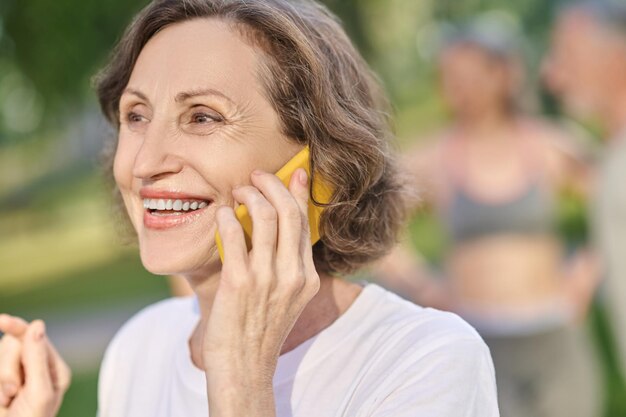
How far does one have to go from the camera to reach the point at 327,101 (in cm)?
215

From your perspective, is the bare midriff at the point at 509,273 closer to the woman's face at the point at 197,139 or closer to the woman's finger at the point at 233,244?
the woman's face at the point at 197,139

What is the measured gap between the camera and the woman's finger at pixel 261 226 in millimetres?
1808

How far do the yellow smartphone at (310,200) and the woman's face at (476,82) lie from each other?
3.23 m

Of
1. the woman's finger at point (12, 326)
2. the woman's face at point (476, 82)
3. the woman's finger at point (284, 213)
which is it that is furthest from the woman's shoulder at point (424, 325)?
the woman's face at point (476, 82)

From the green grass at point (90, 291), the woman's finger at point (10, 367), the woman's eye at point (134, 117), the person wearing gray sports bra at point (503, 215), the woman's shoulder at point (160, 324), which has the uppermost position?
the woman's eye at point (134, 117)

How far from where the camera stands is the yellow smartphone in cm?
189

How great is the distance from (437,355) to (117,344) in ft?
3.48

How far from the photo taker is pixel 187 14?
84.5 inches

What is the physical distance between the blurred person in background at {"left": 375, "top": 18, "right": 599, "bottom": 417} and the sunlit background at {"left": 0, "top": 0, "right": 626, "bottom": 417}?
2.76 feet

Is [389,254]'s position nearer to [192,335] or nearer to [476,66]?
[192,335]

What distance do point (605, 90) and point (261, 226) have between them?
3.55 m

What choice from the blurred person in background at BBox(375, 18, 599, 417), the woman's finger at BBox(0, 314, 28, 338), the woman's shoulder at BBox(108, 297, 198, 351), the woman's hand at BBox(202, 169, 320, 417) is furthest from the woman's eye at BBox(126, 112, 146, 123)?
the blurred person in background at BBox(375, 18, 599, 417)

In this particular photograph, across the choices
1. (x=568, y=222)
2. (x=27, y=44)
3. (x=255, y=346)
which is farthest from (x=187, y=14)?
(x=568, y=222)

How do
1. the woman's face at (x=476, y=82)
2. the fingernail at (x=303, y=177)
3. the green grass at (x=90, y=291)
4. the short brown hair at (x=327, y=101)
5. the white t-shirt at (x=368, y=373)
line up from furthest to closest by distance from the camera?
1. the green grass at (x=90, y=291)
2. the woman's face at (x=476, y=82)
3. the short brown hair at (x=327, y=101)
4. the fingernail at (x=303, y=177)
5. the white t-shirt at (x=368, y=373)
